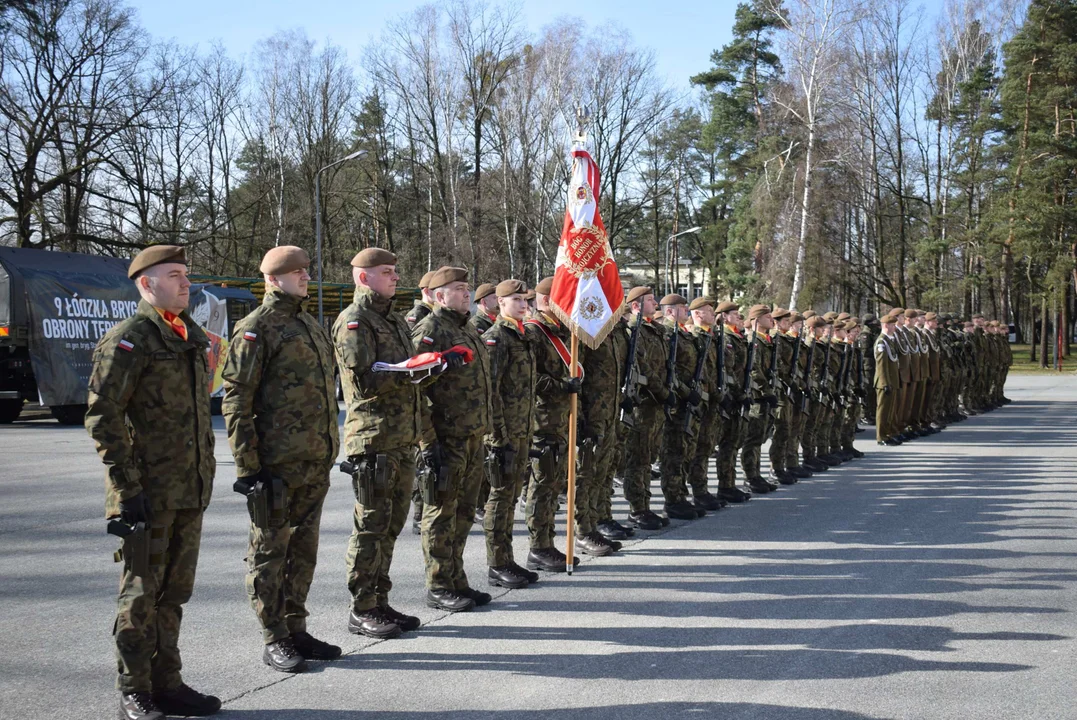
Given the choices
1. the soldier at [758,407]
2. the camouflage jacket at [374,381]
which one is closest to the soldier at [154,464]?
the camouflage jacket at [374,381]

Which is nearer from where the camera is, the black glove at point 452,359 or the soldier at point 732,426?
the black glove at point 452,359

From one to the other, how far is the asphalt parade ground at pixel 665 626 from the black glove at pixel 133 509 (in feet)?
3.09

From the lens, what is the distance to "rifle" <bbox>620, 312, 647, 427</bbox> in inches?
338

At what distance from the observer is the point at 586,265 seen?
7.86m

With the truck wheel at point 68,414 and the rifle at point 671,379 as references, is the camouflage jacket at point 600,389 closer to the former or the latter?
the rifle at point 671,379

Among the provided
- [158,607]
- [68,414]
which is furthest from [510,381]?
[68,414]

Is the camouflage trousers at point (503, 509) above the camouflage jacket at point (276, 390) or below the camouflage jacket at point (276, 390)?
below

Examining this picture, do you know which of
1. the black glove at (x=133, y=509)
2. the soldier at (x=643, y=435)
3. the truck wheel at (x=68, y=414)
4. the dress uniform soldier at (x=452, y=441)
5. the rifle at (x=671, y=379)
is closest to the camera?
the black glove at (x=133, y=509)

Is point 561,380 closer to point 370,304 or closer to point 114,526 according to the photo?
point 370,304

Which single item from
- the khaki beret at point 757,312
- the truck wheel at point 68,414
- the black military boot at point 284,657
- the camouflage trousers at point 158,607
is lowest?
the black military boot at point 284,657

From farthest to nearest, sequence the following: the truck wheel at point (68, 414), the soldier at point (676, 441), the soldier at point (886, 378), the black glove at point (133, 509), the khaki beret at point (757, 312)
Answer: the truck wheel at point (68, 414) < the soldier at point (886, 378) < the khaki beret at point (757, 312) < the soldier at point (676, 441) < the black glove at point (133, 509)

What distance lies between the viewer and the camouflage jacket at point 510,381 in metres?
6.73

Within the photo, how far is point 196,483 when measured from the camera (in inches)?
176

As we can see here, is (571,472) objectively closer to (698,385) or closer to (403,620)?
(403,620)
